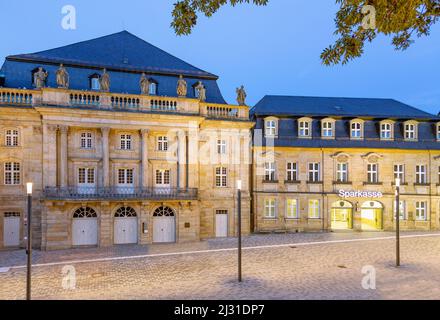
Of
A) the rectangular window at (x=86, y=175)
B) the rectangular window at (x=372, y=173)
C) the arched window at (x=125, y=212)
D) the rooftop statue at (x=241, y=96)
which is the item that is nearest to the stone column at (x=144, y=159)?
the arched window at (x=125, y=212)

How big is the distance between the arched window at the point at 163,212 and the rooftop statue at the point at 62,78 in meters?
11.5

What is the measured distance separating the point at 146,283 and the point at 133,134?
46.3ft

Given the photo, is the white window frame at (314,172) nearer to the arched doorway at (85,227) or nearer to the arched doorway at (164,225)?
the arched doorway at (164,225)

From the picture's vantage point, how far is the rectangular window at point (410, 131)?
30.7m

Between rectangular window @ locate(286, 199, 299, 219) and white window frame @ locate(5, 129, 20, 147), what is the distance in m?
22.9

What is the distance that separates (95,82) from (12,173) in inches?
→ 361

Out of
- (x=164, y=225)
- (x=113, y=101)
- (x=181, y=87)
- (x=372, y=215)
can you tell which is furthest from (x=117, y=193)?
(x=372, y=215)

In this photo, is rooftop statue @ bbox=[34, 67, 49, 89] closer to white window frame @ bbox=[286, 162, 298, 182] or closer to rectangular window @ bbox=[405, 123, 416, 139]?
white window frame @ bbox=[286, 162, 298, 182]

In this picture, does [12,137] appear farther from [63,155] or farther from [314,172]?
[314,172]

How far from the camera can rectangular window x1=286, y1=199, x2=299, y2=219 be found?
96.3 feet

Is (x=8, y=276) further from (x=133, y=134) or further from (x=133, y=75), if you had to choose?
(x=133, y=75)

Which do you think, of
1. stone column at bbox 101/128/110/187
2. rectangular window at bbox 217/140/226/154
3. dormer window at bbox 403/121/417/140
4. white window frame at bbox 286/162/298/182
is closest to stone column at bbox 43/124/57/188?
stone column at bbox 101/128/110/187

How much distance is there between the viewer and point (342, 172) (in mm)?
29844

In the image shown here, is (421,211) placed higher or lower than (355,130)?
lower
